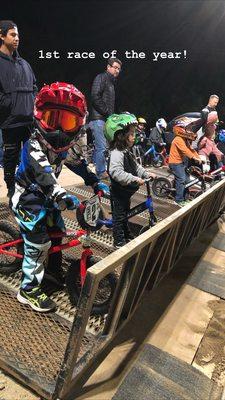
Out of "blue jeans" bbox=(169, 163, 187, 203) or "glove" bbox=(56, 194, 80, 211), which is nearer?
"glove" bbox=(56, 194, 80, 211)

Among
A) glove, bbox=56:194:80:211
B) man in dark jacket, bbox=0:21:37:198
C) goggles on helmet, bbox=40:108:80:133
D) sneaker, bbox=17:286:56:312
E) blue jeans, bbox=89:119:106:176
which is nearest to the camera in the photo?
glove, bbox=56:194:80:211

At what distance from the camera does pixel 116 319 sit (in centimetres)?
219

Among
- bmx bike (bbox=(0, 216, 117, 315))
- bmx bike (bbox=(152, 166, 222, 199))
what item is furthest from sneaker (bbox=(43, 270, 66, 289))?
bmx bike (bbox=(152, 166, 222, 199))

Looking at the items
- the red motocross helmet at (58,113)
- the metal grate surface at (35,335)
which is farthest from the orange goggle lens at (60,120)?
the metal grate surface at (35,335)

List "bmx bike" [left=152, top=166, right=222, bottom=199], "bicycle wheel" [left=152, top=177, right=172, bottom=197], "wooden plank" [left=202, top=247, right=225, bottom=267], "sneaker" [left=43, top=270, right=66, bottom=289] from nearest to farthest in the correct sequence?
"sneaker" [left=43, top=270, right=66, bottom=289] → "wooden plank" [left=202, top=247, right=225, bottom=267] → "bmx bike" [left=152, top=166, right=222, bottom=199] → "bicycle wheel" [left=152, top=177, right=172, bottom=197]

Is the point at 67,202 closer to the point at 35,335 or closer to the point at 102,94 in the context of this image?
the point at 35,335

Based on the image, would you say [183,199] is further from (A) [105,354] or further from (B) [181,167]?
(A) [105,354]

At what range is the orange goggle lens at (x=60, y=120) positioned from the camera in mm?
2523

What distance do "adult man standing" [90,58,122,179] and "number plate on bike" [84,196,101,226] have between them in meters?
3.85

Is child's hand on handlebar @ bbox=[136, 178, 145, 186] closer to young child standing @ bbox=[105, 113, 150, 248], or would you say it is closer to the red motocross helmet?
young child standing @ bbox=[105, 113, 150, 248]

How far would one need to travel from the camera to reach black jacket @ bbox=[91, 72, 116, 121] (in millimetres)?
6168

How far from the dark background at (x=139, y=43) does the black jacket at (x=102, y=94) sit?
19.6ft

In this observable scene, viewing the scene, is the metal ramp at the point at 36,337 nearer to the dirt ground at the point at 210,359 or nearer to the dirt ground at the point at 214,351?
the dirt ground at the point at 210,359

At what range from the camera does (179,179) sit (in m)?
6.55
